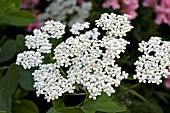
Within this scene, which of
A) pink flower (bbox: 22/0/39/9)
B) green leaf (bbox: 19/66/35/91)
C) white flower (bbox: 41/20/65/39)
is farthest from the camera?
pink flower (bbox: 22/0/39/9)

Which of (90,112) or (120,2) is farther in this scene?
(120,2)

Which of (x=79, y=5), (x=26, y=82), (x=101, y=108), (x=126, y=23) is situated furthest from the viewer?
(x=79, y=5)

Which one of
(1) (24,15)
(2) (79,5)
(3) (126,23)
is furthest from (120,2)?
(3) (126,23)

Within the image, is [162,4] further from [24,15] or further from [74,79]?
[74,79]

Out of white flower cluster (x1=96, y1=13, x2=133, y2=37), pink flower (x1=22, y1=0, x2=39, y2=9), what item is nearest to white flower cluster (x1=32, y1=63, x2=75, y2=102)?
white flower cluster (x1=96, y1=13, x2=133, y2=37)

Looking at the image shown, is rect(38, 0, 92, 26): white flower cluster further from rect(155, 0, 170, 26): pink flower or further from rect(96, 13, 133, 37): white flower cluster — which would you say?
rect(96, 13, 133, 37): white flower cluster

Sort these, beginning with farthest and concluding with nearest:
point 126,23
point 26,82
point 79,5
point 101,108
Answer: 1. point 79,5
2. point 26,82
3. point 126,23
4. point 101,108

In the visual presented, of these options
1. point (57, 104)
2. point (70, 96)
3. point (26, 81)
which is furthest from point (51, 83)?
point (70, 96)

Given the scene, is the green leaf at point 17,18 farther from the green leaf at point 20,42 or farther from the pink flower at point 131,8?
the pink flower at point 131,8
